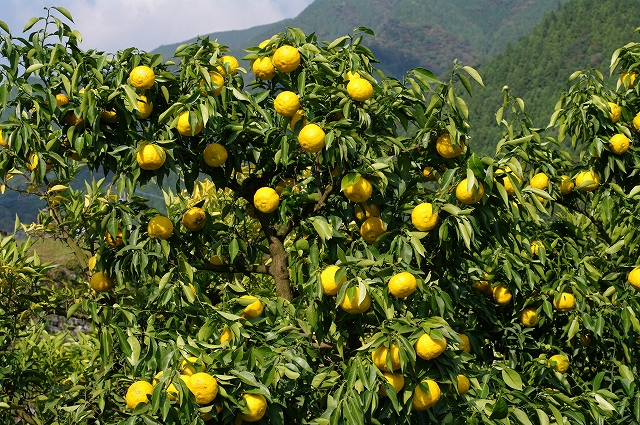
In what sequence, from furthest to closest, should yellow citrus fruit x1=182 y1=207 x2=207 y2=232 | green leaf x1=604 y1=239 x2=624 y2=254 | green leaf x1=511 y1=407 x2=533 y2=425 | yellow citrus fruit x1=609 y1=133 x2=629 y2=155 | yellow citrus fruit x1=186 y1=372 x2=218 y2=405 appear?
yellow citrus fruit x1=609 y1=133 x2=629 y2=155, green leaf x1=604 y1=239 x2=624 y2=254, yellow citrus fruit x1=182 y1=207 x2=207 y2=232, green leaf x1=511 y1=407 x2=533 y2=425, yellow citrus fruit x1=186 y1=372 x2=218 y2=405

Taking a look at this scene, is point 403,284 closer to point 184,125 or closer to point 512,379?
point 512,379

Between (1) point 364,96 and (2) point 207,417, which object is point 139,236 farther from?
(1) point 364,96

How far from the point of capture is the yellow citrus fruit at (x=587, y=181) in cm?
302

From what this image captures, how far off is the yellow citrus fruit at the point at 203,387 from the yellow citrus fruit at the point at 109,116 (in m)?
0.96

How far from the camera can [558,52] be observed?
5369cm

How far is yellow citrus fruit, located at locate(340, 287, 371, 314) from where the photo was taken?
6.19ft

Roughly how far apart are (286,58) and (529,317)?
150 centimetres

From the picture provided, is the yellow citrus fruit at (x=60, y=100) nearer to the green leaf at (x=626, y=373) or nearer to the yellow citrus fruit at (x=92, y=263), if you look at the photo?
the yellow citrus fruit at (x=92, y=263)

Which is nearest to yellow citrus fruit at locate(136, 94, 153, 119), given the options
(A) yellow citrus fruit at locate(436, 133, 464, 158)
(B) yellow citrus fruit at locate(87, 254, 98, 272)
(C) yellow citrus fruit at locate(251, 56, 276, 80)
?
(C) yellow citrus fruit at locate(251, 56, 276, 80)

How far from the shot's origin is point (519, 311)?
2.79 m

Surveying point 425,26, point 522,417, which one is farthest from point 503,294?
point 425,26

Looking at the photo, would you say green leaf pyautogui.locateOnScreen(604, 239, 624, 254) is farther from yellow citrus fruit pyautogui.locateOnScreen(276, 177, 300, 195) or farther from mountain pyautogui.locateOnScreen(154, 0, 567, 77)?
mountain pyautogui.locateOnScreen(154, 0, 567, 77)

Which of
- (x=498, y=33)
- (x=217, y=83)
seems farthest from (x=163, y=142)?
(x=498, y=33)

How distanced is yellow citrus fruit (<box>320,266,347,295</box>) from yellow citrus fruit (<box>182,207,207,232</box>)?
2.16ft
